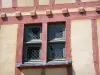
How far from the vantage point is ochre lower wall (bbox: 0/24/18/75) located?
863cm

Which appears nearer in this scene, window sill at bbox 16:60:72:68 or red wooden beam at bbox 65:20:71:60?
window sill at bbox 16:60:72:68

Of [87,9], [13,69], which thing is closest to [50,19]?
[87,9]

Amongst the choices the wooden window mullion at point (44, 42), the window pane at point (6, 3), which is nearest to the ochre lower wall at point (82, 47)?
the wooden window mullion at point (44, 42)

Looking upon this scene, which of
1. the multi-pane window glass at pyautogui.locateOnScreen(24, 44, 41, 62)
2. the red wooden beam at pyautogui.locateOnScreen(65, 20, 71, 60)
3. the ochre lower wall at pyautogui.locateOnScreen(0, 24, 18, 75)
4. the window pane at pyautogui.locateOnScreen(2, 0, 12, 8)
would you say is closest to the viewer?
the red wooden beam at pyautogui.locateOnScreen(65, 20, 71, 60)

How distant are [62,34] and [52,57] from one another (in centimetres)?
64

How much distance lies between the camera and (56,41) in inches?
344

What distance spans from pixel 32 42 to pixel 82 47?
1.28m

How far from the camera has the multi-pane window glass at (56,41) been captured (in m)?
8.67

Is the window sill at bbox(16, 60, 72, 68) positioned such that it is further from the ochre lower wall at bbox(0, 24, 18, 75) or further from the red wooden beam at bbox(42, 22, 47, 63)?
the ochre lower wall at bbox(0, 24, 18, 75)

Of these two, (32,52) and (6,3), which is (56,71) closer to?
(32,52)

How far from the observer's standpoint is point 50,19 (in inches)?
348

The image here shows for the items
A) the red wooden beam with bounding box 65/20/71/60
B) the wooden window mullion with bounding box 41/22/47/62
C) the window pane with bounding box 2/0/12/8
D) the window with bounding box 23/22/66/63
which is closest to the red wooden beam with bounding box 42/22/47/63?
the wooden window mullion with bounding box 41/22/47/62

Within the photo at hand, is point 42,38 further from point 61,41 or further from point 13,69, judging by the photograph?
point 13,69

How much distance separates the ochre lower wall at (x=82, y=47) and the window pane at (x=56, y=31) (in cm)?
29
